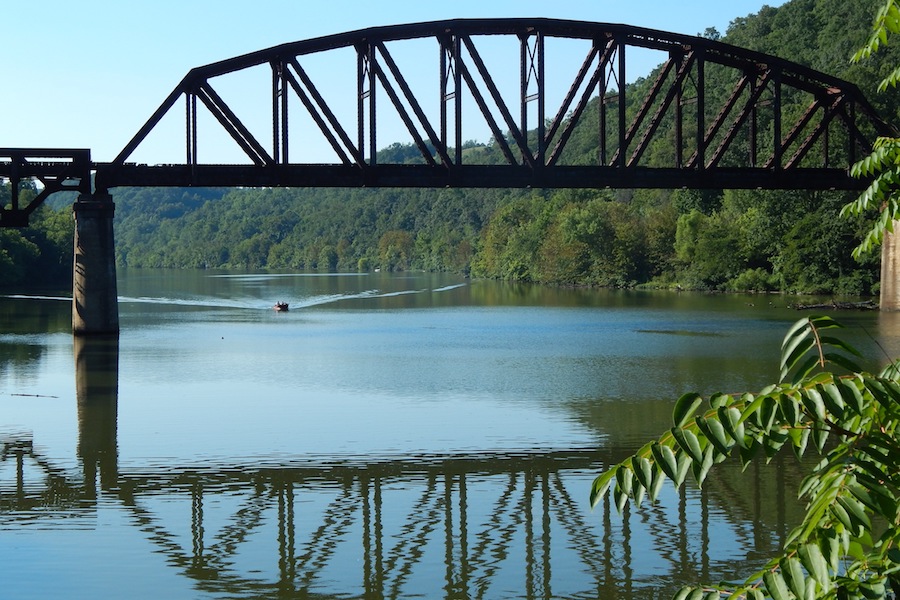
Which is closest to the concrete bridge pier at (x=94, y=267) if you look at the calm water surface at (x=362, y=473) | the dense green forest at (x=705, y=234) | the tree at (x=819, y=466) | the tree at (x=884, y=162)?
the calm water surface at (x=362, y=473)

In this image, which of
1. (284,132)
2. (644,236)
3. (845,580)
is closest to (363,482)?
(845,580)

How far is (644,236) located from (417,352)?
258 ft

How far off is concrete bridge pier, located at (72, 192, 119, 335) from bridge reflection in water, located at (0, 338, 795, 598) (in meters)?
25.5

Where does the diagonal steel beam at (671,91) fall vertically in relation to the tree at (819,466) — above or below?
above

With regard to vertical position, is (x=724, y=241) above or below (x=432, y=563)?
above

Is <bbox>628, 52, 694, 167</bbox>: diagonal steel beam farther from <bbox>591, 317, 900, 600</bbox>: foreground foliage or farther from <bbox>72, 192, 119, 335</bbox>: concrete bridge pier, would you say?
<bbox>591, 317, 900, 600</bbox>: foreground foliage

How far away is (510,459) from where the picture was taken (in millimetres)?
23031

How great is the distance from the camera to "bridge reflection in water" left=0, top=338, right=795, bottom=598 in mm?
14781

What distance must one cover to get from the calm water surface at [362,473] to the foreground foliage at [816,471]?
1496mm

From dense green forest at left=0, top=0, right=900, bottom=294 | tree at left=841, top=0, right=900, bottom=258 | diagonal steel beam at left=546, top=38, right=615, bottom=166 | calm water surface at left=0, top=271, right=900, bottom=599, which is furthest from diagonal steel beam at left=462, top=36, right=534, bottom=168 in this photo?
tree at left=841, top=0, right=900, bottom=258

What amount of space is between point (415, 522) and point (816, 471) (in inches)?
496

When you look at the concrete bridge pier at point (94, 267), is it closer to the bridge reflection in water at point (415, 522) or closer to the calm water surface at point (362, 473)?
the calm water surface at point (362, 473)

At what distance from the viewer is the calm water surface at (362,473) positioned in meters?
15.1

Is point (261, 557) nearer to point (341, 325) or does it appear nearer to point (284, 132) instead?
point (284, 132)
